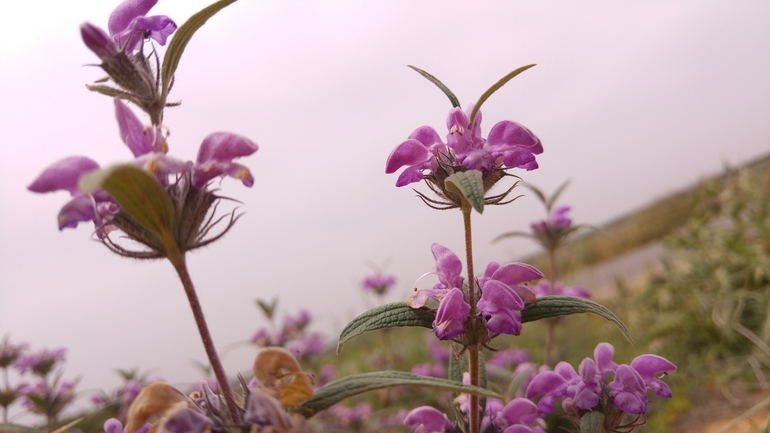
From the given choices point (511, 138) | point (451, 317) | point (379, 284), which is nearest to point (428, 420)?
point (451, 317)

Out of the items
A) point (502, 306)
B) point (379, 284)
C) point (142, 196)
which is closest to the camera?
point (142, 196)

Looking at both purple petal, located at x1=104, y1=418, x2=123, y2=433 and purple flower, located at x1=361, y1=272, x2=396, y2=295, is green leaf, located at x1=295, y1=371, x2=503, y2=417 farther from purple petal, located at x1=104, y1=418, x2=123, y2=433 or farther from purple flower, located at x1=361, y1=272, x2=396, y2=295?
purple flower, located at x1=361, y1=272, x2=396, y2=295

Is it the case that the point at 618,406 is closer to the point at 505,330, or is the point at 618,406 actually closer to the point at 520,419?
the point at 520,419

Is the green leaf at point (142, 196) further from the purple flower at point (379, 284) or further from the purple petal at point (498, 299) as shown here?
the purple flower at point (379, 284)

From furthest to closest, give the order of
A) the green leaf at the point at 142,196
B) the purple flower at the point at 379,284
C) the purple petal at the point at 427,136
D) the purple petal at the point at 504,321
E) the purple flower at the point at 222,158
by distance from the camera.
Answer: the purple flower at the point at 379,284 → the purple petal at the point at 427,136 → the purple petal at the point at 504,321 → the purple flower at the point at 222,158 → the green leaf at the point at 142,196

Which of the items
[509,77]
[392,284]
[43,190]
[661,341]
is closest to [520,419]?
[509,77]

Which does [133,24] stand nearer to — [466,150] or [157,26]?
[157,26]

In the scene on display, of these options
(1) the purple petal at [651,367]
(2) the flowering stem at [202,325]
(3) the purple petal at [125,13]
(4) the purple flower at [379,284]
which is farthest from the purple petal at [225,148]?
(4) the purple flower at [379,284]

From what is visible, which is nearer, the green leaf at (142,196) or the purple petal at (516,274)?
the green leaf at (142,196)
